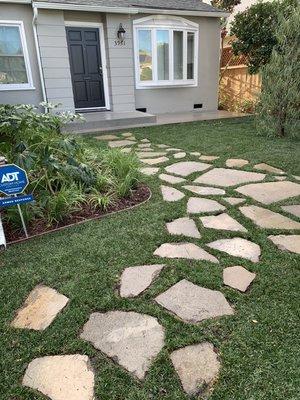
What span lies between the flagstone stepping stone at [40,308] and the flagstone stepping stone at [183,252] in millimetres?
745

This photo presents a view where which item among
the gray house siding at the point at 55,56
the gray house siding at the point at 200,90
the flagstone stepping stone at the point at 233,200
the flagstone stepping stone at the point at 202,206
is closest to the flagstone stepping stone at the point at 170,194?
the flagstone stepping stone at the point at 202,206

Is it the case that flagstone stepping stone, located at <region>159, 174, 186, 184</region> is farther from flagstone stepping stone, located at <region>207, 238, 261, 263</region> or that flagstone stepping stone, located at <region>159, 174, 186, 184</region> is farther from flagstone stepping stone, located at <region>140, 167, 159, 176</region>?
flagstone stepping stone, located at <region>207, 238, 261, 263</region>

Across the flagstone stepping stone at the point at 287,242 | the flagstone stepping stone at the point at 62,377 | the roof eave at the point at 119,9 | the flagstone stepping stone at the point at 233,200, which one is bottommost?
the flagstone stepping stone at the point at 62,377

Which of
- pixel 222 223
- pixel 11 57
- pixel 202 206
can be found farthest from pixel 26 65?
pixel 222 223

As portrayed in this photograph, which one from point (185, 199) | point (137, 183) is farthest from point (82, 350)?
point (137, 183)

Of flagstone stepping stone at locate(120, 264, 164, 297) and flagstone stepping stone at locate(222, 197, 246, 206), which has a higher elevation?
flagstone stepping stone at locate(222, 197, 246, 206)

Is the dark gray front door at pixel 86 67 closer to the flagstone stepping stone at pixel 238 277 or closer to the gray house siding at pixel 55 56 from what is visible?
the gray house siding at pixel 55 56

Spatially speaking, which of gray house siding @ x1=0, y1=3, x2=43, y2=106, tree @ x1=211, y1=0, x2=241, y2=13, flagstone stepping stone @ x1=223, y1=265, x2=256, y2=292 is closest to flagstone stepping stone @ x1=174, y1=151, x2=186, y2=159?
flagstone stepping stone @ x1=223, y1=265, x2=256, y2=292

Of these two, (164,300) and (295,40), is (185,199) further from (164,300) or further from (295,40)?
(295,40)

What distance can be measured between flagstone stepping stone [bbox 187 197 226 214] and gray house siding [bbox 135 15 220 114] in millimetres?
6397

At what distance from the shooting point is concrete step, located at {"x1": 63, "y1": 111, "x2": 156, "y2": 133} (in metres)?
6.88

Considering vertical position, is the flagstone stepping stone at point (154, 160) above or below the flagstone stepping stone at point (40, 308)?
above

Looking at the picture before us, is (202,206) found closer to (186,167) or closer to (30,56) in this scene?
(186,167)

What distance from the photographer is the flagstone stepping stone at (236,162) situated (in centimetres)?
414
